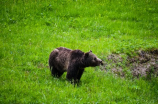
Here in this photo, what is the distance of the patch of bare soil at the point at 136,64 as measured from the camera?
10148mm

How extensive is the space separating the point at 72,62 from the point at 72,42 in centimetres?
447

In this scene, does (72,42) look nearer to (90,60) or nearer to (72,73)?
(90,60)

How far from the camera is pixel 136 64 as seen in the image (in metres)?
10.8

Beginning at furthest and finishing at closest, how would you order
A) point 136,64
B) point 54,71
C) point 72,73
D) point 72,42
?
point 72,42, point 136,64, point 54,71, point 72,73

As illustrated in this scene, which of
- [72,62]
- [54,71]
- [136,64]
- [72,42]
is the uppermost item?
[72,62]

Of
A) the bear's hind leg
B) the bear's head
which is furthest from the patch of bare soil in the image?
the bear's hind leg

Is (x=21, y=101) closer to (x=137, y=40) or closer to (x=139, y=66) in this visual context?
(x=139, y=66)

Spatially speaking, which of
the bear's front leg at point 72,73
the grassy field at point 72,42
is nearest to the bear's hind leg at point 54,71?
the grassy field at point 72,42

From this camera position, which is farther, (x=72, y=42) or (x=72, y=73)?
(x=72, y=42)

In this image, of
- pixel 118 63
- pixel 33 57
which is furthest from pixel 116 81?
pixel 33 57

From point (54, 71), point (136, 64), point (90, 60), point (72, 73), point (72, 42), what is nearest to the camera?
point (72, 73)

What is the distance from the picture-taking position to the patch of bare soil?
400 inches

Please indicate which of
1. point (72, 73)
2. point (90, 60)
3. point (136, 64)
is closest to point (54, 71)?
point (72, 73)

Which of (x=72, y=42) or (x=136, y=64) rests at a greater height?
(x=72, y=42)
